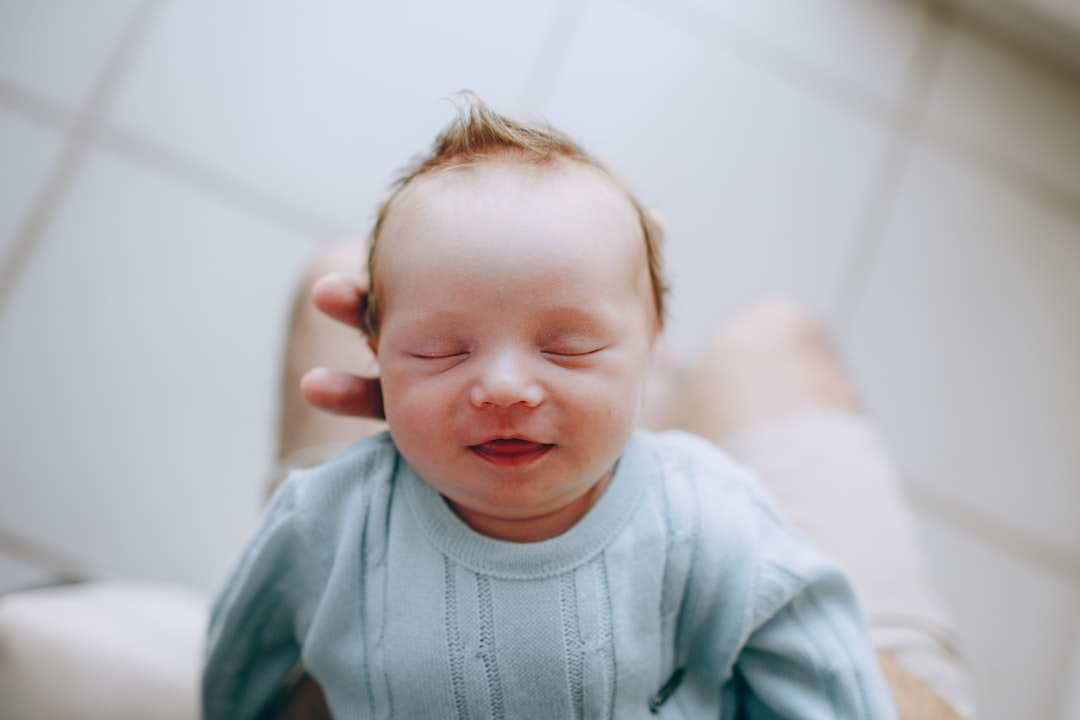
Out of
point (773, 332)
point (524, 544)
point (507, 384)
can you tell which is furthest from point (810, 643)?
point (773, 332)

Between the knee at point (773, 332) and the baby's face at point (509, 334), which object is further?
the knee at point (773, 332)

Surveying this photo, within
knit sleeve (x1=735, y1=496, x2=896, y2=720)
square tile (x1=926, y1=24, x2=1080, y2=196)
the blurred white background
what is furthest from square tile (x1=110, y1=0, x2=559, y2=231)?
knit sleeve (x1=735, y1=496, x2=896, y2=720)

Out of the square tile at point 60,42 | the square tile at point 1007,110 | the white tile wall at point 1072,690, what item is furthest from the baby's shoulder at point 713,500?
the square tile at point 60,42

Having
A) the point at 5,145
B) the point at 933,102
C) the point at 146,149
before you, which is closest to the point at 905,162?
the point at 933,102

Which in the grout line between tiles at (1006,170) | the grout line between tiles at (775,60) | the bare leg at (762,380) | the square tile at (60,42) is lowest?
the bare leg at (762,380)

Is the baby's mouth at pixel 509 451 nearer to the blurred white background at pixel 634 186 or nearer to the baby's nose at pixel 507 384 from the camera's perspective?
the baby's nose at pixel 507 384

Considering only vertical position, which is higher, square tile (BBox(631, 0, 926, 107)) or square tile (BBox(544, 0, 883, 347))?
square tile (BBox(631, 0, 926, 107))

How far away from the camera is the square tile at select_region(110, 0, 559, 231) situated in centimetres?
139

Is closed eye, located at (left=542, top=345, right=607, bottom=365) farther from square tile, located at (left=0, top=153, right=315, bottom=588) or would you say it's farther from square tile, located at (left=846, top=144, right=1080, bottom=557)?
square tile, located at (left=846, top=144, right=1080, bottom=557)

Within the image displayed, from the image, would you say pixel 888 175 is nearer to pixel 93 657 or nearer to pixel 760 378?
pixel 760 378

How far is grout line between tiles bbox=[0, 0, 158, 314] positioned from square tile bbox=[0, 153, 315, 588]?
0.02 metres

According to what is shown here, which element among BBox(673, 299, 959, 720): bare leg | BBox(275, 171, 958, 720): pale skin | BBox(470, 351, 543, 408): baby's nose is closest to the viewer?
BBox(470, 351, 543, 408): baby's nose

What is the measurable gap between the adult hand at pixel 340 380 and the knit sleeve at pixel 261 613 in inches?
3.3

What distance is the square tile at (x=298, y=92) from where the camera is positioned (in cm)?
139
